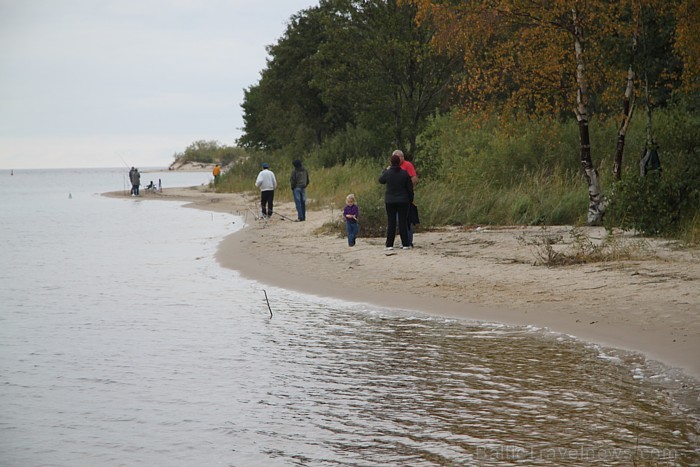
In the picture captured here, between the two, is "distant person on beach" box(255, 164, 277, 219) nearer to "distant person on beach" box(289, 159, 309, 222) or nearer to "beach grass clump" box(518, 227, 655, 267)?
"distant person on beach" box(289, 159, 309, 222)

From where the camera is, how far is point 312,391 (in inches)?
310

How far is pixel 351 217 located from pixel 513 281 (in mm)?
5608

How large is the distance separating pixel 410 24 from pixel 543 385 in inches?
673

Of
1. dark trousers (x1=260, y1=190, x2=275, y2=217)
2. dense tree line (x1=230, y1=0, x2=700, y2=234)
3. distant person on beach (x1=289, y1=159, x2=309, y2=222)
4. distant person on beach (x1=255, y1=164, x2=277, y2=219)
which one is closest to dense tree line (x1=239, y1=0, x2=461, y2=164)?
dense tree line (x1=230, y1=0, x2=700, y2=234)

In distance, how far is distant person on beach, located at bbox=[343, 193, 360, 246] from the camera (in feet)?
58.5

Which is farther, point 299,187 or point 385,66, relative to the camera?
point 299,187

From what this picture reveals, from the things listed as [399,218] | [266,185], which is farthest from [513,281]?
[266,185]

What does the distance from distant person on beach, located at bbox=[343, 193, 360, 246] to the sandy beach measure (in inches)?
9.8

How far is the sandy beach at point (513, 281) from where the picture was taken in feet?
32.3

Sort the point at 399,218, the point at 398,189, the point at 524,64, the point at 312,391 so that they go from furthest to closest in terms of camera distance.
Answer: the point at 524,64
the point at 399,218
the point at 398,189
the point at 312,391

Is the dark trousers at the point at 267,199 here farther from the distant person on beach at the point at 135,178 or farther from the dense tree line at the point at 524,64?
the distant person on beach at the point at 135,178

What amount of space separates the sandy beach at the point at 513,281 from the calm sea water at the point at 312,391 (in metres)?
0.52

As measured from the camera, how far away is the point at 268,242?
70.4 ft

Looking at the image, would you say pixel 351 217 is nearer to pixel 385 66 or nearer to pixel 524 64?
pixel 524 64
